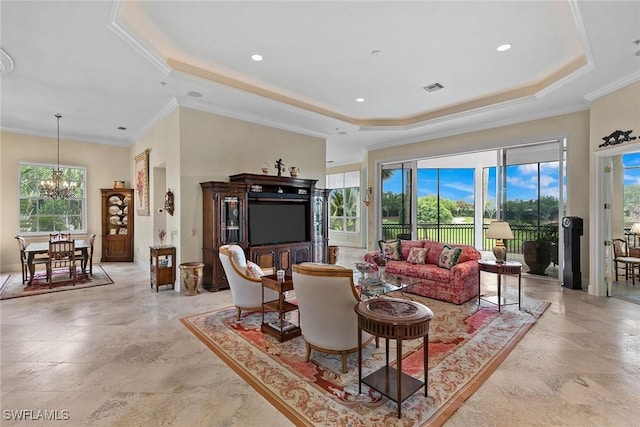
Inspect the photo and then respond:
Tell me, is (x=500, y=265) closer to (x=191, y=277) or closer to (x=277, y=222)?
(x=277, y=222)

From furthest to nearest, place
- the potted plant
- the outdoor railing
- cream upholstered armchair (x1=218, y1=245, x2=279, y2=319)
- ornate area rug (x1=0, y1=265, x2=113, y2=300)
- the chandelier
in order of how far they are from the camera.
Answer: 1. the chandelier
2. the outdoor railing
3. the potted plant
4. ornate area rug (x1=0, y1=265, x2=113, y2=300)
5. cream upholstered armchair (x1=218, y1=245, x2=279, y2=319)

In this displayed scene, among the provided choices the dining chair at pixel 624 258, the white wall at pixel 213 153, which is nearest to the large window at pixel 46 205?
the white wall at pixel 213 153

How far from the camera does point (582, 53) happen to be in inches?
158

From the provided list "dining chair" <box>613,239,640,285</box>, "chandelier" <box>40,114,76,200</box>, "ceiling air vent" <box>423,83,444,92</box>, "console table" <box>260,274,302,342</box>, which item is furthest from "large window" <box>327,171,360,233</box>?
"console table" <box>260,274,302,342</box>

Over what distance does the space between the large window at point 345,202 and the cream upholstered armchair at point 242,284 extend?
27.3 feet

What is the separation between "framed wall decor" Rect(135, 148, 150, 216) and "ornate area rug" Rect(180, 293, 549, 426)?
4073 mm

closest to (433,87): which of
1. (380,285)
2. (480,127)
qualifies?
(480,127)

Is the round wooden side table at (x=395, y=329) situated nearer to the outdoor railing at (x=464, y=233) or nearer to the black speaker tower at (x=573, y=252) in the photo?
the black speaker tower at (x=573, y=252)

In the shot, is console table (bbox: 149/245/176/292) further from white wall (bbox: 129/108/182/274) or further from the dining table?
the dining table

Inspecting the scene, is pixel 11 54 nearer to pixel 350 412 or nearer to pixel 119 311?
pixel 119 311

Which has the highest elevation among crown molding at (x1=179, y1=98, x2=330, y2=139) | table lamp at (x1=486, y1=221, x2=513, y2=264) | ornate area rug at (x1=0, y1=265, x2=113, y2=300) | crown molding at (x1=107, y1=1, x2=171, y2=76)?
crown molding at (x1=107, y1=1, x2=171, y2=76)

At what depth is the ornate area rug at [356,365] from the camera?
7.12 feet

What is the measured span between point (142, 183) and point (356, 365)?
6.65 m

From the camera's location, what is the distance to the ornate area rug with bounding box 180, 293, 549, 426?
2170mm
